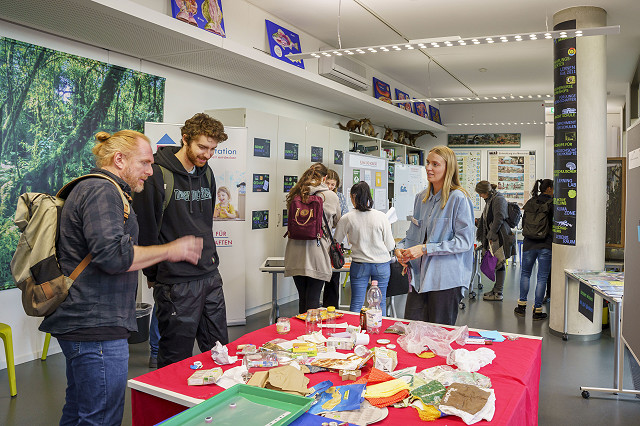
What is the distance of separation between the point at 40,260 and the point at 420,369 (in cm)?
150

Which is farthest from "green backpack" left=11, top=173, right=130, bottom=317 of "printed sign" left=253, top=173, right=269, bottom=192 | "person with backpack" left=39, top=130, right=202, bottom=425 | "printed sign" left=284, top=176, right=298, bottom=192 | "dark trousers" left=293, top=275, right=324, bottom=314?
"printed sign" left=284, top=176, right=298, bottom=192

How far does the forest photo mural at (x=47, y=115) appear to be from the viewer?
4.12 m

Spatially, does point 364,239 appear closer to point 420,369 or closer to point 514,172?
point 420,369

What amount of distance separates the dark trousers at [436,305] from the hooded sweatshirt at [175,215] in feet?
4.09

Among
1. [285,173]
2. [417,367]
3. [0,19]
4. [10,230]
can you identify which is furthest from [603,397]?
[0,19]

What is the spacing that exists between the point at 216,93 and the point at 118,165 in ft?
14.5

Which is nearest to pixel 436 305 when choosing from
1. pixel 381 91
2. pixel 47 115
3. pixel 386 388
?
pixel 386 388

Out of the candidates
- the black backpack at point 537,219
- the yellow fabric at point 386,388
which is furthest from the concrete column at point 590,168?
the yellow fabric at point 386,388

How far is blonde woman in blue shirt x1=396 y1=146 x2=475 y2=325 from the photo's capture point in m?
3.02

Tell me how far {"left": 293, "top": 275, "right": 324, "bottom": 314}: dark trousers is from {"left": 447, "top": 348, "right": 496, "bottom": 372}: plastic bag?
254 cm

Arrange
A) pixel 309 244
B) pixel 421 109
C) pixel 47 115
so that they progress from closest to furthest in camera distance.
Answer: pixel 47 115, pixel 309 244, pixel 421 109

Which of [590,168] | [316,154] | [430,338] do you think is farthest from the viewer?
[316,154]

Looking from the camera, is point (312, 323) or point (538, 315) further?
point (538, 315)

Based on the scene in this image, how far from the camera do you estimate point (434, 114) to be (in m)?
12.2
